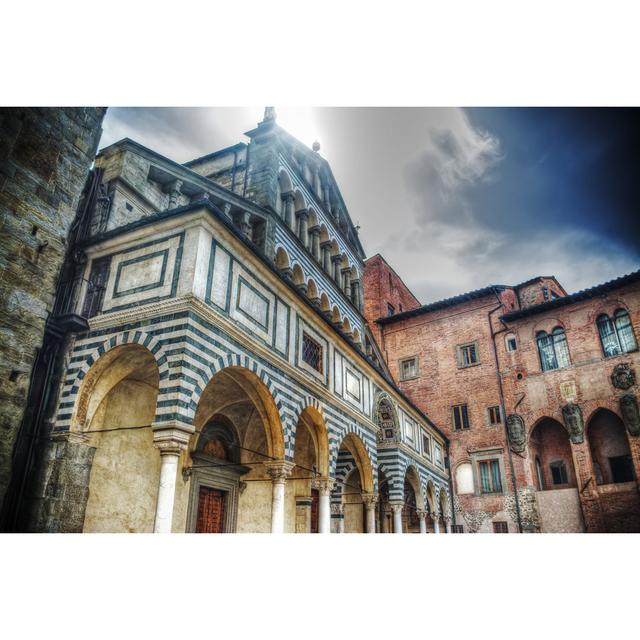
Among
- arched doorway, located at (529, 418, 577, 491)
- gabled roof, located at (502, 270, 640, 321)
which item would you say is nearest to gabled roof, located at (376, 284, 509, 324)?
gabled roof, located at (502, 270, 640, 321)

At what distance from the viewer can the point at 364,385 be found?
45.8 ft

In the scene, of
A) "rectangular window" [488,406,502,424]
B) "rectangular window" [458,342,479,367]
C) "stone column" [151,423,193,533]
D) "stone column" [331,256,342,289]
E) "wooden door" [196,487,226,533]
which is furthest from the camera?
"rectangular window" [458,342,479,367]

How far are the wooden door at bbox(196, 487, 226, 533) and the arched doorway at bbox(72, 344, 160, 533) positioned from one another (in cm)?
159

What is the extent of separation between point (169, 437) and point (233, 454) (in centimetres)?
487

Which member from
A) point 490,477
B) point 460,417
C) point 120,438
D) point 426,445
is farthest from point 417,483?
point 120,438

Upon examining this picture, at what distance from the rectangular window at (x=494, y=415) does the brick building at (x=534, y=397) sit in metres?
0.04

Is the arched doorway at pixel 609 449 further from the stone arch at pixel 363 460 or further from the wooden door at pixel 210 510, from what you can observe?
the wooden door at pixel 210 510

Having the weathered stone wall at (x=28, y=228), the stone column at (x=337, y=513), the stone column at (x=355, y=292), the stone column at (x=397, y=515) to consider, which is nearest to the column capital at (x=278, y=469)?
the weathered stone wall at (x=28, y=228)

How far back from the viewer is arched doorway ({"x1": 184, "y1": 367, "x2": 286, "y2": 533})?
9.33 meters

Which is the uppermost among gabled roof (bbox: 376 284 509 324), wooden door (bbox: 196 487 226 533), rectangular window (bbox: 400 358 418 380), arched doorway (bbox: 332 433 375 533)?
gabled roof (bbox: 376 284 509 324)

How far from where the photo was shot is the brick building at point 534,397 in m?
18.3

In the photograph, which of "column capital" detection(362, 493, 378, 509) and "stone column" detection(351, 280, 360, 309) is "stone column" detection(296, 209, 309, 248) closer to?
"stone column" detection(351, 280, 360, 309)

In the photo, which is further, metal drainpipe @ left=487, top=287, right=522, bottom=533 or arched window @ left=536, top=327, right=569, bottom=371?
arched window @ left=536, top=327, right=569, bottom=371

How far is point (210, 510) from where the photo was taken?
419 inches
